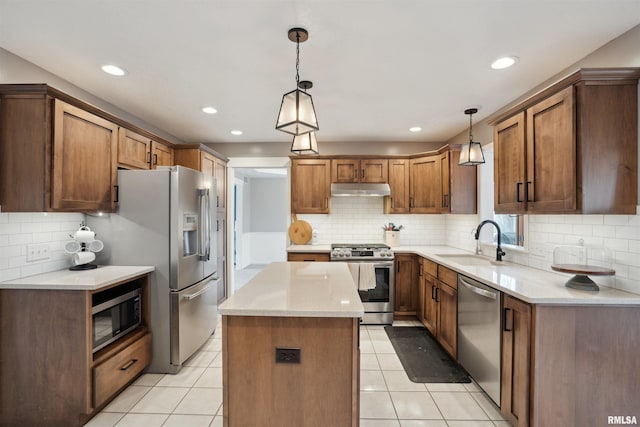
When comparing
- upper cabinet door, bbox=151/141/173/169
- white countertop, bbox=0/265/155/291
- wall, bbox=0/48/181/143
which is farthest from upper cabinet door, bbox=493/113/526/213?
wall, bbox=0/48/181/143

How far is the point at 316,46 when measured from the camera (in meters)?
2.06

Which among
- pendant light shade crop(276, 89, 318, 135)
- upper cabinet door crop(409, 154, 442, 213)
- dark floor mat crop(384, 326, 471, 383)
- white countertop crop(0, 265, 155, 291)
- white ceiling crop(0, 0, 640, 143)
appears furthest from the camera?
upper cabinet door crop(409, 154, 442, 213)

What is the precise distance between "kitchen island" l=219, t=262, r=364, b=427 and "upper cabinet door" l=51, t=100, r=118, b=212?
164 cm

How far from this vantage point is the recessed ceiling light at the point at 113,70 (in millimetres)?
2363

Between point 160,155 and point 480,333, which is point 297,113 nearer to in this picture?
point 480,333

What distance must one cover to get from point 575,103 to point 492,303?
139 centimetres

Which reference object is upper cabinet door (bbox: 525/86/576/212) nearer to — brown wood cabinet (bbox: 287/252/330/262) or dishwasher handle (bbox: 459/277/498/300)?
dishwasher handle (bbox: 459/277/498/300)

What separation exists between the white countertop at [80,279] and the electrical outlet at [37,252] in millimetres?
135

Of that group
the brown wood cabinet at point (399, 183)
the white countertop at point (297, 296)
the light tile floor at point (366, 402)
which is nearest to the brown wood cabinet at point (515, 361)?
the light tile floor at point (366, 402)

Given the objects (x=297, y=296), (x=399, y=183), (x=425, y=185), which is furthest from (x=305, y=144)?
(x=425, y=185)

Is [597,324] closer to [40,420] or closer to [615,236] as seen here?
[615,236]

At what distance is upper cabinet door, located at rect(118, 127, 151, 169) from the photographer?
9.31 ft

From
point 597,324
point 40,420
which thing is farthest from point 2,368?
point 597,324

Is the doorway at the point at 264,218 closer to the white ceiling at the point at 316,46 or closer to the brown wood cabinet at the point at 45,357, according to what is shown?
the white ceiling at the point at 316,46
